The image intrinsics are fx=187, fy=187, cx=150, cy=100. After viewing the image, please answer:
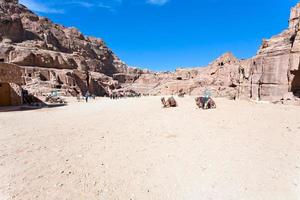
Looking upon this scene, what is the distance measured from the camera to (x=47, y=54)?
2030 inches

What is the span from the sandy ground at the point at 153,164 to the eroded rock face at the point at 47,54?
2464 cm

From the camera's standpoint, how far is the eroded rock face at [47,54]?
4425 centimetres

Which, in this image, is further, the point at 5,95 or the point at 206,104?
the point at 5,95

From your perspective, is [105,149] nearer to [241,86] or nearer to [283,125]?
[283,125]

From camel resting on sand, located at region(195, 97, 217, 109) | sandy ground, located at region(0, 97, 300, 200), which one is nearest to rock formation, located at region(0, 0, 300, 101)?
camel resting on sand, located at region(195, 97, 217, 109)

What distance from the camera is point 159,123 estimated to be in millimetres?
9617

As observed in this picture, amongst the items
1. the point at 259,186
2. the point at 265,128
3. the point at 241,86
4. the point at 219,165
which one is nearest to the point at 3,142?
the point at 219,165

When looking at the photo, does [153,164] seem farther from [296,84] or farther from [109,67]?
[109,67]

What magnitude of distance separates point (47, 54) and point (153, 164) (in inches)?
2219

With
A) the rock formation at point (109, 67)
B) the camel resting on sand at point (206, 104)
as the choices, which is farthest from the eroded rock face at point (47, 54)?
the camel resting on sand at point (206, 104)

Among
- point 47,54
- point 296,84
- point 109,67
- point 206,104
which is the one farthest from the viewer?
point 109,67

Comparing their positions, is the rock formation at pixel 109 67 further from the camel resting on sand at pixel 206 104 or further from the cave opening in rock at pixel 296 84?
the camel resting on sand at pixel 206 104

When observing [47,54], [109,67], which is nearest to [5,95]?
[47,54]

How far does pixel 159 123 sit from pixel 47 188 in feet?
20.9
